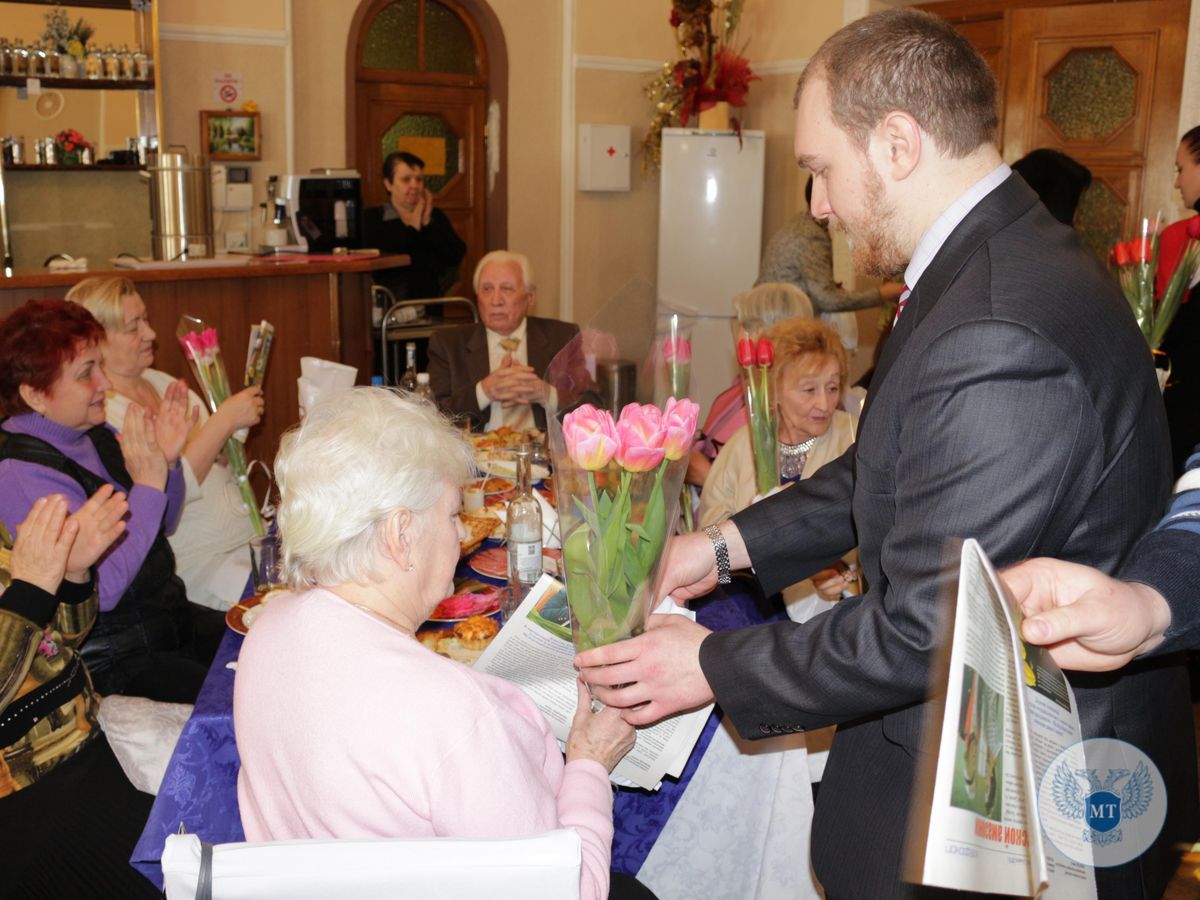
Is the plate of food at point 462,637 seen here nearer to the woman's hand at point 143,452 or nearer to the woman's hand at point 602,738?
the woman's hand at point 602,738

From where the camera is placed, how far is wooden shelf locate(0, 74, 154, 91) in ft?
21.2

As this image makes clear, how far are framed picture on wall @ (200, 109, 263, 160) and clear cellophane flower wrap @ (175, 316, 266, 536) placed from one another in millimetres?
3902

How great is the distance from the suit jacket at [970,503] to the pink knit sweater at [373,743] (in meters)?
0.30

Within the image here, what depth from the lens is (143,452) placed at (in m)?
2.80

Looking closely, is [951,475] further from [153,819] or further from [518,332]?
[518,332]

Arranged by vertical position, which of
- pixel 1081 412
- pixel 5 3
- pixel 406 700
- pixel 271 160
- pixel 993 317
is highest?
pixel 5 3

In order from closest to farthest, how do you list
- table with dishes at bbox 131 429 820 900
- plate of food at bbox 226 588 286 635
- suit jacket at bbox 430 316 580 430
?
1. table with dishes at bbox 131 429 820 900
2. plate of food at bbox 226 588 286 635
3. suit jacket at bbox 430 316 580 430

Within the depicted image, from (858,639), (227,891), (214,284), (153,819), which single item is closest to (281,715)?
(227,891)

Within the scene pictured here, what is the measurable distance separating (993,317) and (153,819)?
152cm

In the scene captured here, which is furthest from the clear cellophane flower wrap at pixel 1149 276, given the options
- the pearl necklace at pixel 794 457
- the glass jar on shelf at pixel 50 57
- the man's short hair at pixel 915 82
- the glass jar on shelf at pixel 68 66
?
the glass jar on shelf at pixel 50 57

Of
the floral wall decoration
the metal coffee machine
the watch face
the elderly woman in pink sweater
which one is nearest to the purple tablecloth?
the elderly woman in pink sweater

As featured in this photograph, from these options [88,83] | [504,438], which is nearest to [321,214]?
[88,83]

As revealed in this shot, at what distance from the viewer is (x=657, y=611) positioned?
1929mm

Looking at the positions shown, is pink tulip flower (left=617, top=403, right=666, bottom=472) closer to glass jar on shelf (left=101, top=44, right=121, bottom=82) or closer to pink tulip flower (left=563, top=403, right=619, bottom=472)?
pink tulip flower (left=563, top=403, right=619, bottom=472)
